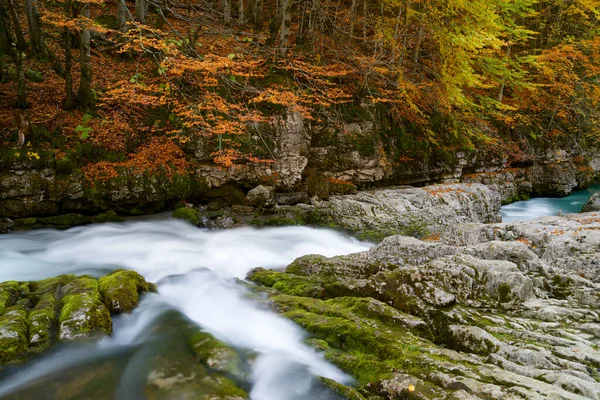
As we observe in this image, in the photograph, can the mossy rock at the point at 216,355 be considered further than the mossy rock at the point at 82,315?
No

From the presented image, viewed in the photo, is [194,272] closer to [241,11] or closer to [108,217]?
[108,217]

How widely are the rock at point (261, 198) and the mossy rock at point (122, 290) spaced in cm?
604

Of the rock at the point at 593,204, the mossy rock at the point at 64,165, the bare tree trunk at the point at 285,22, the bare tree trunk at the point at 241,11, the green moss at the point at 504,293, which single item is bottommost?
the rock at the point at 593,204

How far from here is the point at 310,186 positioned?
13.4m

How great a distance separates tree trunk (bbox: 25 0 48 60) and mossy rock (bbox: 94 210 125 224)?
258 inches

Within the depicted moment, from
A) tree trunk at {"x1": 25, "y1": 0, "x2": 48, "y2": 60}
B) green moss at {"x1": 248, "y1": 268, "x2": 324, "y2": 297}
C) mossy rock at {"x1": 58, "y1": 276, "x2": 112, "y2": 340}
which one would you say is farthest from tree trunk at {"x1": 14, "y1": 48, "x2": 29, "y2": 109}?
green moss at {"x1": 248, "y1": 268, "x2": 324, "y2": 297}

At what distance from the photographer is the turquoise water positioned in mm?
16891

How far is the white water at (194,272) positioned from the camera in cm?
411

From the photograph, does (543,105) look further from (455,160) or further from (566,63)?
(455,160)

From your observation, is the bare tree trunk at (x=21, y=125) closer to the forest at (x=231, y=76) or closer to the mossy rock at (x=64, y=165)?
the forest at (x=231, y=76)

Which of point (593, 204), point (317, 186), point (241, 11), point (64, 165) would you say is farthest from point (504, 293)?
point (241, 11)

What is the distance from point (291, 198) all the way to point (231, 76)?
5000 mm

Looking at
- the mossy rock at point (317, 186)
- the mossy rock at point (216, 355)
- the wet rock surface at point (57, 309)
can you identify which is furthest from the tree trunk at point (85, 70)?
the mossy rock at point (216, 355)

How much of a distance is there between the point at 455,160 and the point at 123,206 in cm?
1517
